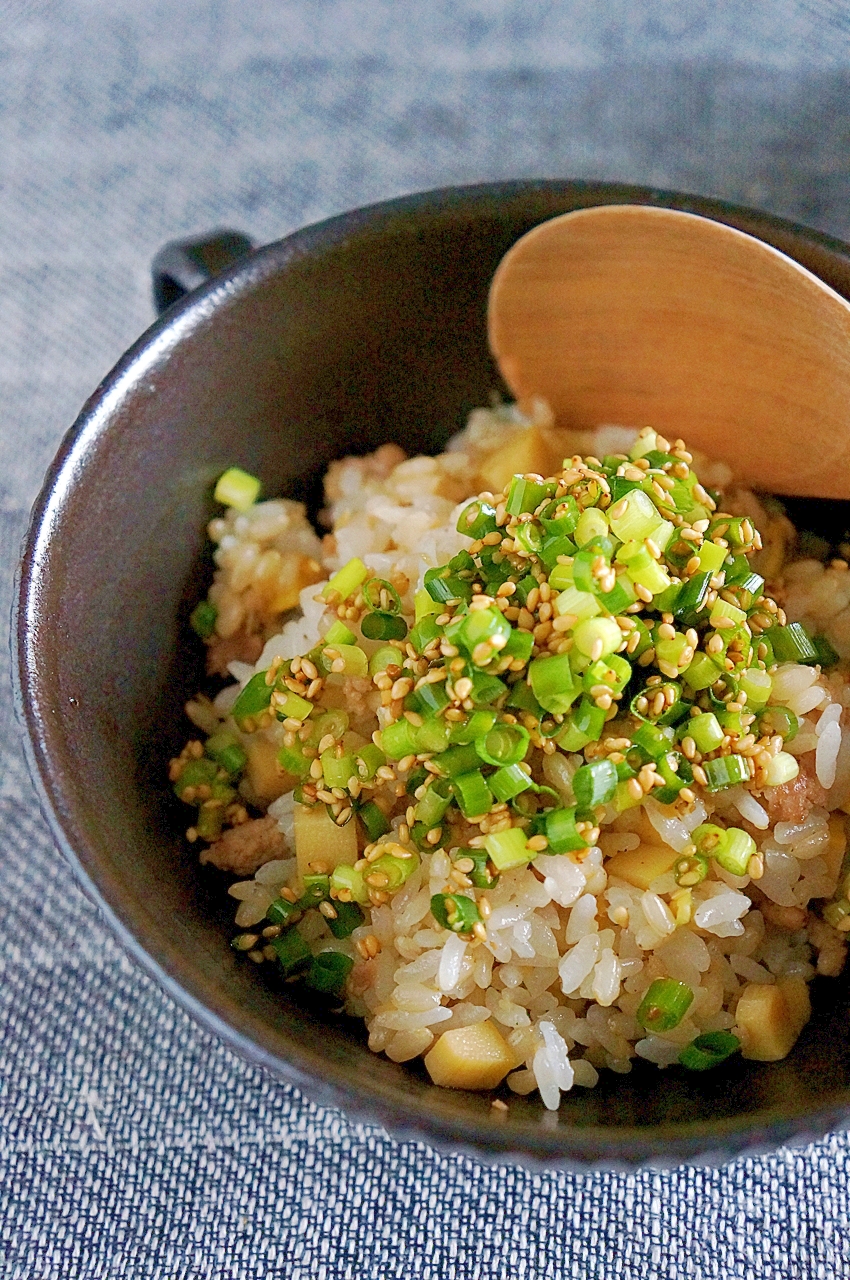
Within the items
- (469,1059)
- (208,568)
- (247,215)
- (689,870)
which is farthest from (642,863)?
(247,215)

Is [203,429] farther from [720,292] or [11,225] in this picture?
[11,225]

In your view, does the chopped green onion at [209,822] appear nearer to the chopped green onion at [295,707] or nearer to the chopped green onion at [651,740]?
the chopped green onion at [295,707]

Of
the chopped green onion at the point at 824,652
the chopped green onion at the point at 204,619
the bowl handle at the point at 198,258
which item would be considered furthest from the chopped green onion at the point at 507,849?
the bowl handle at the point at 198,258

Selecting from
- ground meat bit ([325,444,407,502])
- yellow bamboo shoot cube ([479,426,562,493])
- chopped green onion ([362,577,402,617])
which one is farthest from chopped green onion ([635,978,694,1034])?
ground meat bit ([325,444,407,502])

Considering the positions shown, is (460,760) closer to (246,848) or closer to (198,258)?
(246,848)

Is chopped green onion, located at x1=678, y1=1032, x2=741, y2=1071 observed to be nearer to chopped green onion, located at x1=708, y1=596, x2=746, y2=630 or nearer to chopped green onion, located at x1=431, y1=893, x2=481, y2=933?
chopped green onion, located at x1=431, y1=893, x2=481, y2=933

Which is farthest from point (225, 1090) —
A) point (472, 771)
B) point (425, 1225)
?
point (472, 771)
